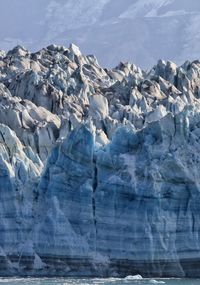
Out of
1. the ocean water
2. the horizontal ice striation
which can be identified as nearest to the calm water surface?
the ocean water

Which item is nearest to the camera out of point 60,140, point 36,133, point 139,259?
point 139,259

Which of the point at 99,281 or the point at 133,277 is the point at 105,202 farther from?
the point at 99,281

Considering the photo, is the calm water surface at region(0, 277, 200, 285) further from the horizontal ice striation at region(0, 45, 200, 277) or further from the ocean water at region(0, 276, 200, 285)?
the horizontal ice striation at region(0, 45, 200, 277)

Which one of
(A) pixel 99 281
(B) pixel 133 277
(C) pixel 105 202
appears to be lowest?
(A) pixel 99 281

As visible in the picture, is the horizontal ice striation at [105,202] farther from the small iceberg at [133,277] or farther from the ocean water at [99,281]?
the ocean water at [99,281]

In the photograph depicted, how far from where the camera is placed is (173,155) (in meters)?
48.2

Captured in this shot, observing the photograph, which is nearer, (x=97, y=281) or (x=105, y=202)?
(x=97, y=281)

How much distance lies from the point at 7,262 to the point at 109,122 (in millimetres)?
9099

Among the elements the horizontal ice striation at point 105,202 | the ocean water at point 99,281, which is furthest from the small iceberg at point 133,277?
the horizontal ice striation at point 105,202

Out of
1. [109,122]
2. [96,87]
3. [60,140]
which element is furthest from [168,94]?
[60,140]

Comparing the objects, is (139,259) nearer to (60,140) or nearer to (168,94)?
(60,140)

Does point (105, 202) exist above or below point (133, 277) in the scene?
above

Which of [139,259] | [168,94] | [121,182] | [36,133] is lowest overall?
[139,259]

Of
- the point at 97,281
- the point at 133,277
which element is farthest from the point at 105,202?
the point at 97,281
